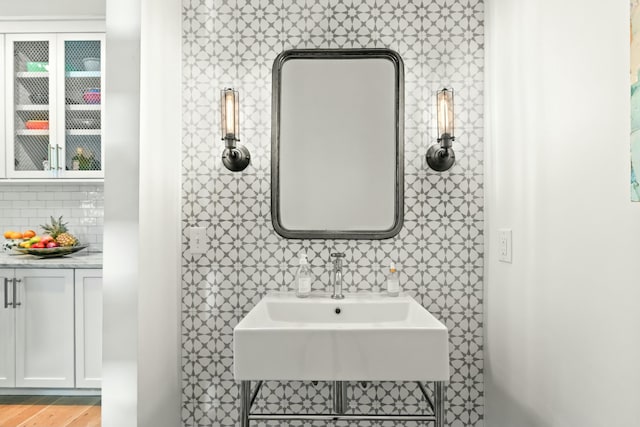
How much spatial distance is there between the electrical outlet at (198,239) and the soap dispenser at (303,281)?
0.47 m

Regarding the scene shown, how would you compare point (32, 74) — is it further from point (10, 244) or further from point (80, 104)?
point (10, 244)

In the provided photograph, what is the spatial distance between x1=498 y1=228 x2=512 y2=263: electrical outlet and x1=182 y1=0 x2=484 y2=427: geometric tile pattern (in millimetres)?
206

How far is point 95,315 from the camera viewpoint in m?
2.70

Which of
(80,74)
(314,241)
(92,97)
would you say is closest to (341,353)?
(314,241)

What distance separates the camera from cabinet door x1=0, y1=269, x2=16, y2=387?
2689 millimetres

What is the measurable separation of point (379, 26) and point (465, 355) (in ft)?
5.17

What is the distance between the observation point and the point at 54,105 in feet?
9.45

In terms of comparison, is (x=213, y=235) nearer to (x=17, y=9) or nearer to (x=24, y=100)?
(x=24, y=100)

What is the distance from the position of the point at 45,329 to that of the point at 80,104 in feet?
4.71

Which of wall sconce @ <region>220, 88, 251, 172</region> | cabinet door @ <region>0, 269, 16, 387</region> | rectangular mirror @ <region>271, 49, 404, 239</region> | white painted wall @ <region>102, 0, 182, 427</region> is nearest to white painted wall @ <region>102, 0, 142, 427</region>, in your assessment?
white painted wall @ <region>102, 0, 182, 427</region>

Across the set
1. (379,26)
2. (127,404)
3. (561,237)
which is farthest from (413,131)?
(127,404)

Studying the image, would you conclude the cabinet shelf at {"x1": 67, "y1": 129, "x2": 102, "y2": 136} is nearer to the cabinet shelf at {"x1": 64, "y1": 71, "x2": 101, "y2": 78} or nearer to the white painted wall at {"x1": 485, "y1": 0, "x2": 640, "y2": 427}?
the cabinet shelf at {"x1": 64, "y1": 71, "x2": 101, "y2": 78}

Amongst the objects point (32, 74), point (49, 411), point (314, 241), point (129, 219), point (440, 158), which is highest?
point (32, 74)

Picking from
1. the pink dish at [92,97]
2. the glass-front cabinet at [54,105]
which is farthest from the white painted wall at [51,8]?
the pink dish at [92,97]
